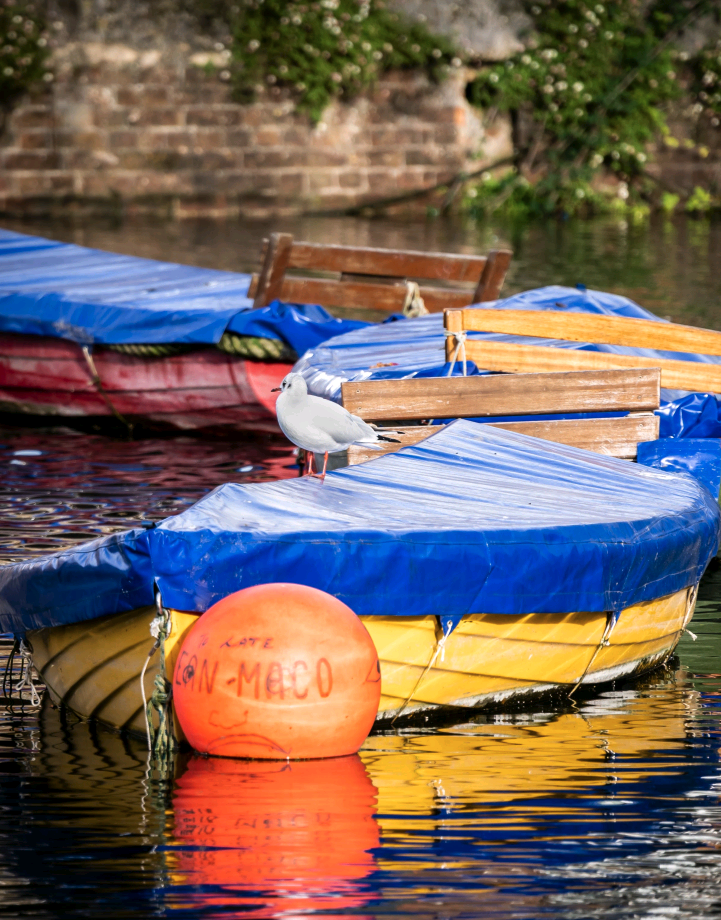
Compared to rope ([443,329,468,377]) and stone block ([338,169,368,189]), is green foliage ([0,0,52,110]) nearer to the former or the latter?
stone block ([338,169,368,189])

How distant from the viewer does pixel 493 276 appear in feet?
33.6

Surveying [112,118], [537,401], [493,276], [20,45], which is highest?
[20,45]

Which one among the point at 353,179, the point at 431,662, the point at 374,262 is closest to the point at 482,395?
the point at 431,662

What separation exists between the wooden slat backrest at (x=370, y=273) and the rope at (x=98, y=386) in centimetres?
124

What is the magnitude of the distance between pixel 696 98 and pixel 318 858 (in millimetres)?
21042

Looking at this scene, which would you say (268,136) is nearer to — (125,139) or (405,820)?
(125,139)

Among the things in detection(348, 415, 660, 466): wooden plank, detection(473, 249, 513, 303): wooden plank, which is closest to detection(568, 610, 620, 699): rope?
detection(348, 415, 660, 466): wooden plank

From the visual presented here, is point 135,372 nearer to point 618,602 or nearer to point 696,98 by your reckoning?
point 618,602

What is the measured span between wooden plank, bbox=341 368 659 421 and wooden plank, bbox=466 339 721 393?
74 centimetres

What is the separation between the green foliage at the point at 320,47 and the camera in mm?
20969

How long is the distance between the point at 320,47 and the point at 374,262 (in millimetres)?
11842

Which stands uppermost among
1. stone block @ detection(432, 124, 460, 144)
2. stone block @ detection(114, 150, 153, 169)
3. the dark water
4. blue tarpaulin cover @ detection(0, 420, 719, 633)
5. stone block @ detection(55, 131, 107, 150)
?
stone block @ detection(432, 124, 460, 144)

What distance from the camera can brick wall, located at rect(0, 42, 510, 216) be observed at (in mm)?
20641

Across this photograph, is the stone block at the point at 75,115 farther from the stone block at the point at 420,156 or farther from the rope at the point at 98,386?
the rope at the point at 98,386
